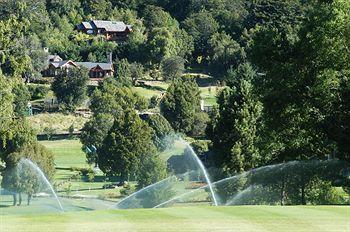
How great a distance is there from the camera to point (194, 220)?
14086mm

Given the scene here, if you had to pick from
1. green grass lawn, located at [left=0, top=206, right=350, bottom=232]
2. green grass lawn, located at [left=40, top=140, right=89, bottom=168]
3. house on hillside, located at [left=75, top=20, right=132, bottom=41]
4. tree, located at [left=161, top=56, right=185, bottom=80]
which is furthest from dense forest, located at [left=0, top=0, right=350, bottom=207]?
green grass lawn, located at [left=0, top=206, right=350, bottom=232]

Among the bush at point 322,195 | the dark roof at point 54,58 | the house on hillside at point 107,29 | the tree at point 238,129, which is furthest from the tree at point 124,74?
the bush at point 322,195

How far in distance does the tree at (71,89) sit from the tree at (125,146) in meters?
29.2

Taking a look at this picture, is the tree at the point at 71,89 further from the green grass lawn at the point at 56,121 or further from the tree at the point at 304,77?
the tree at the point at 304,77

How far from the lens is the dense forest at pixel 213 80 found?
26312 millimetres

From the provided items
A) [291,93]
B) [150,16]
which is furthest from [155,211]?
[150,16]

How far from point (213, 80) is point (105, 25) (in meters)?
27.2

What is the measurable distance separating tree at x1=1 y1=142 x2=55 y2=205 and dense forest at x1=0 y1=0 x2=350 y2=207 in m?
0.72

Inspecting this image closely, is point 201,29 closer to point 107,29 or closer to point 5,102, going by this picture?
point 107,29

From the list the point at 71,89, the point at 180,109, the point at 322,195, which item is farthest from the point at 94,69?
the point at 322,195

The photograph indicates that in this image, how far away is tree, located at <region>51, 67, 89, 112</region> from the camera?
83000 millimetres

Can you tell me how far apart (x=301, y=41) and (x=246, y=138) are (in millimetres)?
10898

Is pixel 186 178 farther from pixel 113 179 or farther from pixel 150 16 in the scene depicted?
pixel 150 16

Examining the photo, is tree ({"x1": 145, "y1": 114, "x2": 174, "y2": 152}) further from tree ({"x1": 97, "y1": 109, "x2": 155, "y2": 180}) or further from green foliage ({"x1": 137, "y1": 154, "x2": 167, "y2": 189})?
green foliage ({"x1": 137, "y1": 154, "x2": 167, "y2": 189})
